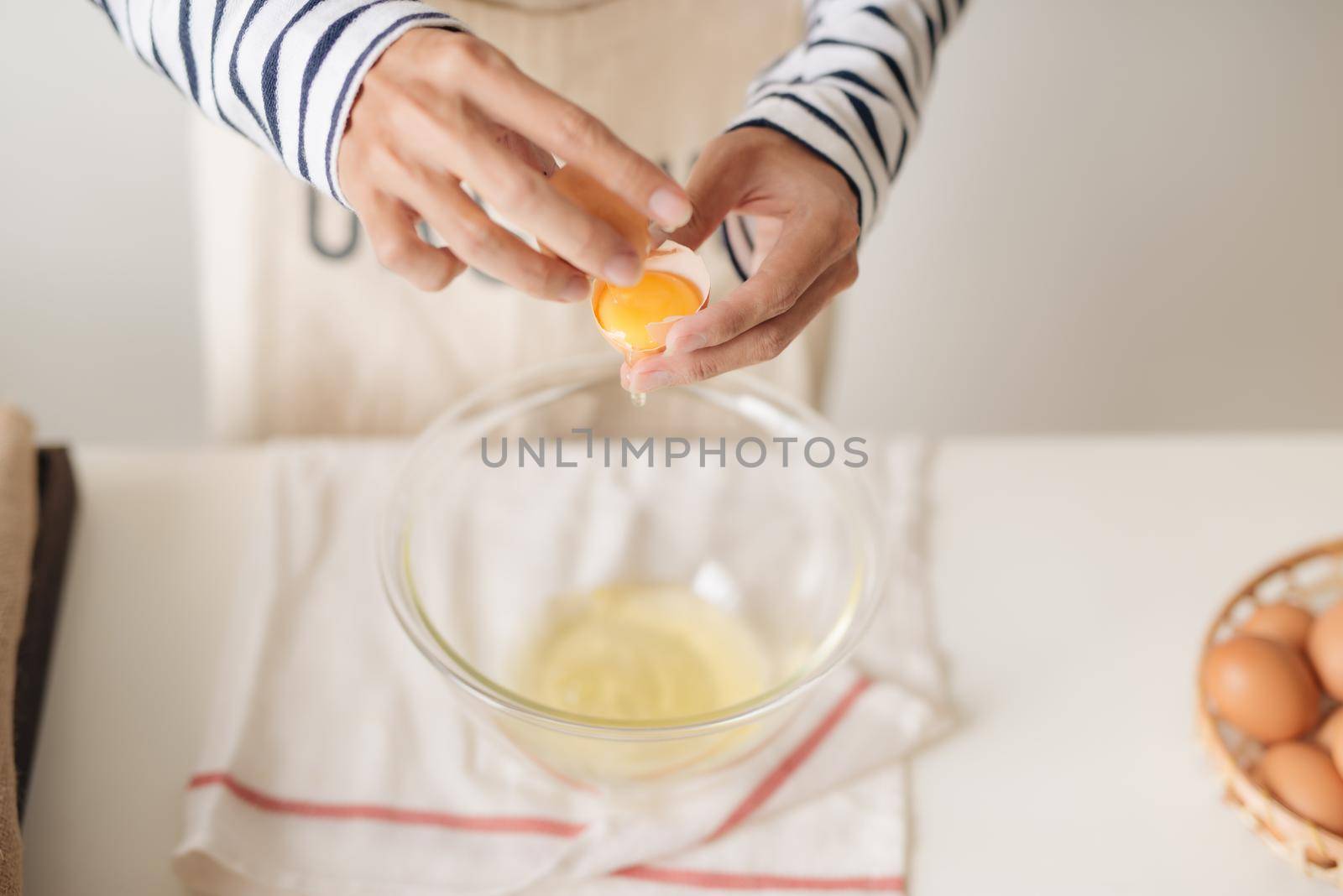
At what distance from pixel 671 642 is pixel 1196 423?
1368 mm

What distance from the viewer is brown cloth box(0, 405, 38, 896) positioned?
0.61 meters

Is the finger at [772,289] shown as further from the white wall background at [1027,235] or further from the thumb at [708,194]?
the white wall background at [1027,235]

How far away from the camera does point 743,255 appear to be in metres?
0.78

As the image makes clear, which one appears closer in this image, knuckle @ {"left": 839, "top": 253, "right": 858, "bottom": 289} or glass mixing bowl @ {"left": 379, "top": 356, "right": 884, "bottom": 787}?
knuckle @ {"left": 839, "top": 253, "right": 858, "bottom": 289}

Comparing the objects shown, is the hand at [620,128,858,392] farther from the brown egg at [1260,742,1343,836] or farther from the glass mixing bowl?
the brown egg at [1260,742,1343,836]

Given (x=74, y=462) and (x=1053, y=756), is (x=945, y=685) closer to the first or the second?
(x=1053, y=756)

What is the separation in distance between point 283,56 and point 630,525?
1.58 feet

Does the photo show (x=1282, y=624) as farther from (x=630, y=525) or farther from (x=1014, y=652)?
(x=630, y=525)

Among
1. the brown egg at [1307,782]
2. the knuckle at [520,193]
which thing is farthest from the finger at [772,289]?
the brown egg at [1307,782]

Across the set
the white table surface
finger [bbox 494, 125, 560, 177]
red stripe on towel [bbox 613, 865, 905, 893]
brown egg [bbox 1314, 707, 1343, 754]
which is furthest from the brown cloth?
brown egg [bbox 1314, 707, 1343, 754]

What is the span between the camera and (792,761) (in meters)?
0.77

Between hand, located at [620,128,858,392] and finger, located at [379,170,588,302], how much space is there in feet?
0.26

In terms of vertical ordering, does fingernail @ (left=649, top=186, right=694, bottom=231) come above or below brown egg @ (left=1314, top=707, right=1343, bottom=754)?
above

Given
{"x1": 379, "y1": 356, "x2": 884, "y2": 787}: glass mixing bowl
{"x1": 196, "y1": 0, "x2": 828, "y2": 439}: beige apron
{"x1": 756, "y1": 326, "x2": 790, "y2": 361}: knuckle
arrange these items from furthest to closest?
{"x1": 196, "y1": 0, "x2": 828, "y2": 439}: beige apron < {"x1": 379, "y1": 356, "x2": 884, "y2": 787}: glass mixing bowl < {"x1": 756, "y1": 326, "x2": 790, "y2": 361}: knuckle
